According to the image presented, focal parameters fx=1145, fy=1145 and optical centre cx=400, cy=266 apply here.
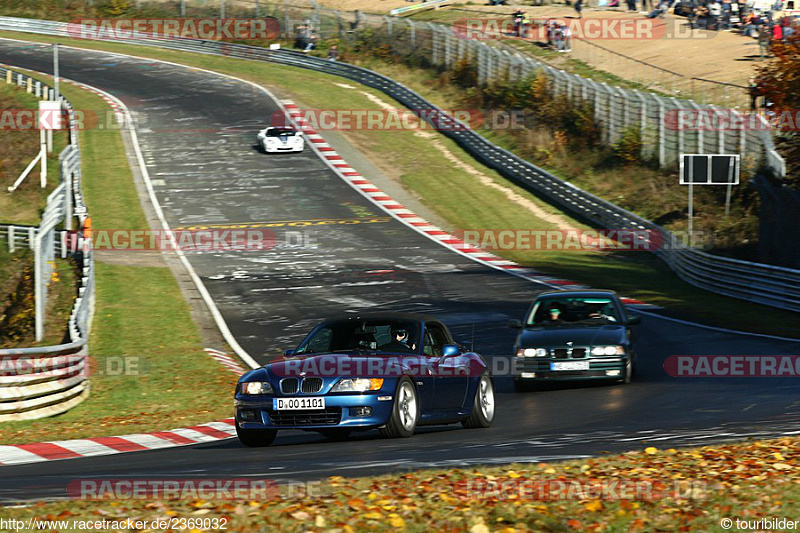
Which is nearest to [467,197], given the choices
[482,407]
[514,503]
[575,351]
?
[575,351]

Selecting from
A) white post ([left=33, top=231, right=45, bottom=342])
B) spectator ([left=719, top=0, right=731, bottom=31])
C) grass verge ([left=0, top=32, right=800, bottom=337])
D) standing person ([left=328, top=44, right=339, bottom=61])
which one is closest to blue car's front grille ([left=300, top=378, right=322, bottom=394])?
white post ([left=33, top=231, right=45, bottom=342])

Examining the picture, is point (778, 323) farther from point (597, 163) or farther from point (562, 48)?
point (562, 48)

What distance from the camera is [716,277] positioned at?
29.6 metres

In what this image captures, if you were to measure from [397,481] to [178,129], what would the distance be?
4626 centimetres

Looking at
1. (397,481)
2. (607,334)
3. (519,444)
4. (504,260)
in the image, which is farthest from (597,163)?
(397,481)

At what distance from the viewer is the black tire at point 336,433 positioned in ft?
37.4

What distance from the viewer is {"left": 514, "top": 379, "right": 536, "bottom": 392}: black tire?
17.1 metres

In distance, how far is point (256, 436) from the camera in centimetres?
1180

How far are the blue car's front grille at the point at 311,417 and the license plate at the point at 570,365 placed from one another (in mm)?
6231

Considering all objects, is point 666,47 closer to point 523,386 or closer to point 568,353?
point 523,386

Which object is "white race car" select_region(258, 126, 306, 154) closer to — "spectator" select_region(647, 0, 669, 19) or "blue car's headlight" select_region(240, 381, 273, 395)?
"spectator" select_region(647, 0, 669, 19)

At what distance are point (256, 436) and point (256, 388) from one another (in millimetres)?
596

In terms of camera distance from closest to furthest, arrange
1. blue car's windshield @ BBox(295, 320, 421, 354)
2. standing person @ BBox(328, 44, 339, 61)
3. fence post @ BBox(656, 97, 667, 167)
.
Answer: blue car's windshield @ BBox(295, 320, 421, 354) → fence post @ BBox(656, 97, 667, 167) → standing person @ BBox(328, 44, 339, 61)

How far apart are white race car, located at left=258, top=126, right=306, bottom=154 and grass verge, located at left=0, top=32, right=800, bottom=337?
298 centimetres
